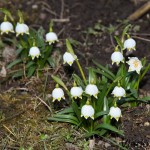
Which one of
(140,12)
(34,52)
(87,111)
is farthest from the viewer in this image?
(140,12)

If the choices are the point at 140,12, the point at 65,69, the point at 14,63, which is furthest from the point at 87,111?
the point at 140,12

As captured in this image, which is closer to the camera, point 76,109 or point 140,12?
point 76,109

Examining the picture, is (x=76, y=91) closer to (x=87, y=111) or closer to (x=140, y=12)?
(x=87, y=111)

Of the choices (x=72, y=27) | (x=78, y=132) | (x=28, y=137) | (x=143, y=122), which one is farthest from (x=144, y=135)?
(x=72, y=27)

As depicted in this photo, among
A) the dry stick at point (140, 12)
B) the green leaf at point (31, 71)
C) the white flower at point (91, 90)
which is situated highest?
the dry stick at point (140, 12)

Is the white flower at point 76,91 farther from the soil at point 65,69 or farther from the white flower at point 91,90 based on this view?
the soil at point 65,69

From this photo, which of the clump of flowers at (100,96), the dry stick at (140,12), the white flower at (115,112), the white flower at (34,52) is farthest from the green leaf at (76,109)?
Result: the dry stick at (140,12)

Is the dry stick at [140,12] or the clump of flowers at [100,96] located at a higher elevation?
the dry stick at [140,12]

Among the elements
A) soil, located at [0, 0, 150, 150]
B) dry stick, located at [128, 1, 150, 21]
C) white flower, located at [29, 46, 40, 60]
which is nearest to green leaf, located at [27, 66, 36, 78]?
soil, located at [0, 0, 150, 150]

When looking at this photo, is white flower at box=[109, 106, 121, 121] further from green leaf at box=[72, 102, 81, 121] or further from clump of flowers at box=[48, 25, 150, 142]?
green leaf at box=[72, 102, 81, 121]
